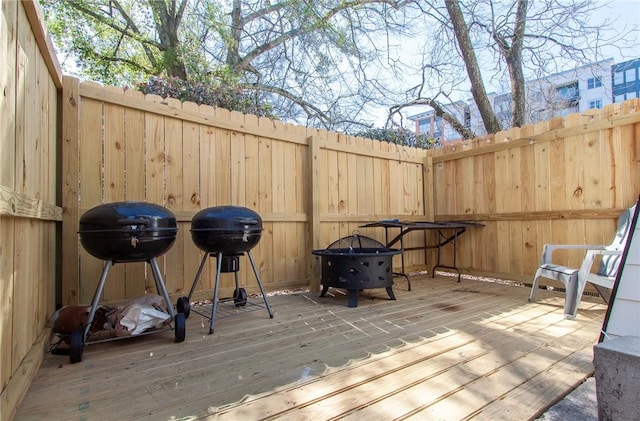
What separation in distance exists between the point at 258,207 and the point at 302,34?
5.93 m

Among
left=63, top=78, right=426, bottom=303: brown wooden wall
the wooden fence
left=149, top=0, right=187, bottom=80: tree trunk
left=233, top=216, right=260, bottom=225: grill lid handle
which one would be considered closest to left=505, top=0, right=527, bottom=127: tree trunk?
the wooden fence

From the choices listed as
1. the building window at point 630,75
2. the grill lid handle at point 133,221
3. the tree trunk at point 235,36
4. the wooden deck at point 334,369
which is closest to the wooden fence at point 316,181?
the grill lid handle at point 133,221

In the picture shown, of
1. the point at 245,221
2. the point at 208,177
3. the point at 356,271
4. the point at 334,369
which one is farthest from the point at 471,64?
the point at 334,369

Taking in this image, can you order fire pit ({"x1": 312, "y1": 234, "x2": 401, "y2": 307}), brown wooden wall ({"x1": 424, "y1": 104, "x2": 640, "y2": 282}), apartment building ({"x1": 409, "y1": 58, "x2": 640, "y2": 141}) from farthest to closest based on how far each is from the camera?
apartment building ({"x1": 409, "y1": 58, "x2": 640, "y2": 141}) → brown wooden wall ({"x1": 424, "y1": 104, "x2": 640, "y2": 282}) → fire pit ({"x1": 312, "y1": 234, "x2": 401, "y2": 307})

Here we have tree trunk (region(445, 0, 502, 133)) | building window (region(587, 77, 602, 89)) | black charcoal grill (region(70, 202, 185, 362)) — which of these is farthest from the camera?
tree trunk (region(445, 0, 502, 133))

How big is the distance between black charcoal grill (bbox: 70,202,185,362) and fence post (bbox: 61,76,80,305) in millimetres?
585

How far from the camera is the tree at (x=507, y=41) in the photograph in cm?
659

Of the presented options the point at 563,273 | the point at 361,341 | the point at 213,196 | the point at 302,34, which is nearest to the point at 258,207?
the point at 213,196

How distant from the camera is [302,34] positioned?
798 centimetres

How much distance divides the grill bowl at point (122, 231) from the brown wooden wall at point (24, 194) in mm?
263

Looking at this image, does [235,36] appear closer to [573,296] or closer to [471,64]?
[471,64]

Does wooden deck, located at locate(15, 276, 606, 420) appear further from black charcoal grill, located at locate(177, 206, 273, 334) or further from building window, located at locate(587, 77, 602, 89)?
building window, located at locate(587, 77, 602, 89)

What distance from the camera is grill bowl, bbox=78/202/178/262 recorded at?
2109mm

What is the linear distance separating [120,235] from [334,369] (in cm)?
156
